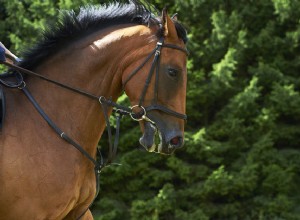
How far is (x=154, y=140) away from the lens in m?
3.50

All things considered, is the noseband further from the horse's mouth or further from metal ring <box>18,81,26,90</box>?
metal ring <box>18,81,26,90</box>

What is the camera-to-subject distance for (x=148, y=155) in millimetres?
8539

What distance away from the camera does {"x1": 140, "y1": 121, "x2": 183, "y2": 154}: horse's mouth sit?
3494mm

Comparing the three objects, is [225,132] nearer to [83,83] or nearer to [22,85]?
[83,83]

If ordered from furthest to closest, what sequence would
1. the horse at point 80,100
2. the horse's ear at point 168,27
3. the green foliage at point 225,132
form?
the green foliage at point 225,132, the horse's ear at point 168,27, the horse at point 80,100

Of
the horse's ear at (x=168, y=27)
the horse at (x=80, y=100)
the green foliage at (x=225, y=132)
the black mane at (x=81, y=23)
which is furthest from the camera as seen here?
the green foliage at (x=225, y=132)

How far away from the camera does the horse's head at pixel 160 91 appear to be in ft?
11.5

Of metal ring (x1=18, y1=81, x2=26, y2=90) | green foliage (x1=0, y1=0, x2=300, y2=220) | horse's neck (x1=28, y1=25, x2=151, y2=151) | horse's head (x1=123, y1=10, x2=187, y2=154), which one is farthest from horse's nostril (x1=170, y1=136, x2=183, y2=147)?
green foliage (x1=0, y1=0, x2=300, y2=220)

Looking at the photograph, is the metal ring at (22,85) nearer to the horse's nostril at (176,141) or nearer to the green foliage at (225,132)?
the horse's nostril at (176,141)

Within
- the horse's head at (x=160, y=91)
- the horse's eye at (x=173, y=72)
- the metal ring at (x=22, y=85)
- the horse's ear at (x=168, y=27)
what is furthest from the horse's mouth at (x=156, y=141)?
the metal ring at (x=22, y=85)

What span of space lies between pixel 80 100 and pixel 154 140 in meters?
0.59

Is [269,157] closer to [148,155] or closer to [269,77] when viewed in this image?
[269,77]

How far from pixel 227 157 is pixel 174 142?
17.5 ft

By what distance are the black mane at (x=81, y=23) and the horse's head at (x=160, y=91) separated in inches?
8.3
